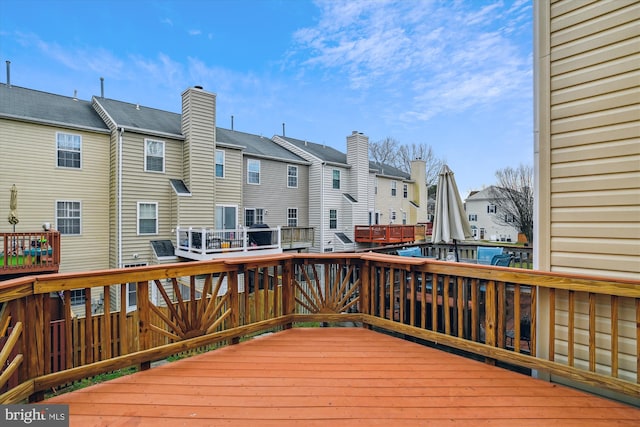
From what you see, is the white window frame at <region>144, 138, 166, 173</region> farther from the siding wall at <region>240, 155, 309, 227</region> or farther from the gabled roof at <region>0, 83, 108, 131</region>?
the siding wall at <region>240, 155, 309, 227</region>

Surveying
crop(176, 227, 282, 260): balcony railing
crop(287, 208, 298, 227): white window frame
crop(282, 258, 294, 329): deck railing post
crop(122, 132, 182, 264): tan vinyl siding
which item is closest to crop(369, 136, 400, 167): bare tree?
crop(287, 208, 298, 227): white window frame

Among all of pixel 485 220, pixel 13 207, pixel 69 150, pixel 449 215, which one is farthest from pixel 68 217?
pixel 485 220

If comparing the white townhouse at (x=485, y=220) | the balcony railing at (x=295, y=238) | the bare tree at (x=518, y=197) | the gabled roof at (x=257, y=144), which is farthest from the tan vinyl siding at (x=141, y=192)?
the white townhouse at (x=485, y=220)

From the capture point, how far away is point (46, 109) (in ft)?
31.4

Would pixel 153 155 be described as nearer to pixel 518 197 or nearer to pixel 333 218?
pixel 333 218

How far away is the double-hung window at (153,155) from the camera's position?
10.4 m

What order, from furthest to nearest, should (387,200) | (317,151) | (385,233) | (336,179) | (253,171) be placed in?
(387,200), (317,151), (336,179), (385,233), (253,171)

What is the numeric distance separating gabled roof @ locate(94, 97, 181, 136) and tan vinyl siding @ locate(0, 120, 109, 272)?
0.88 m

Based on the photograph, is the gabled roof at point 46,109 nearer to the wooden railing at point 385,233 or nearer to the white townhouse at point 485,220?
the wooden railing at point 385,233

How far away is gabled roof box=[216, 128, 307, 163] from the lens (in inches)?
521

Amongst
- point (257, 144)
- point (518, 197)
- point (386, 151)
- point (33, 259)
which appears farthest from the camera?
point (386, 151)

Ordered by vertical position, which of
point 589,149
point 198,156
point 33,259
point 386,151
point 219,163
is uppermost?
point 386,151

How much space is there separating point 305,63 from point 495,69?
10.1 metres

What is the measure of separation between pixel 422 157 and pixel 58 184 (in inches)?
1175
